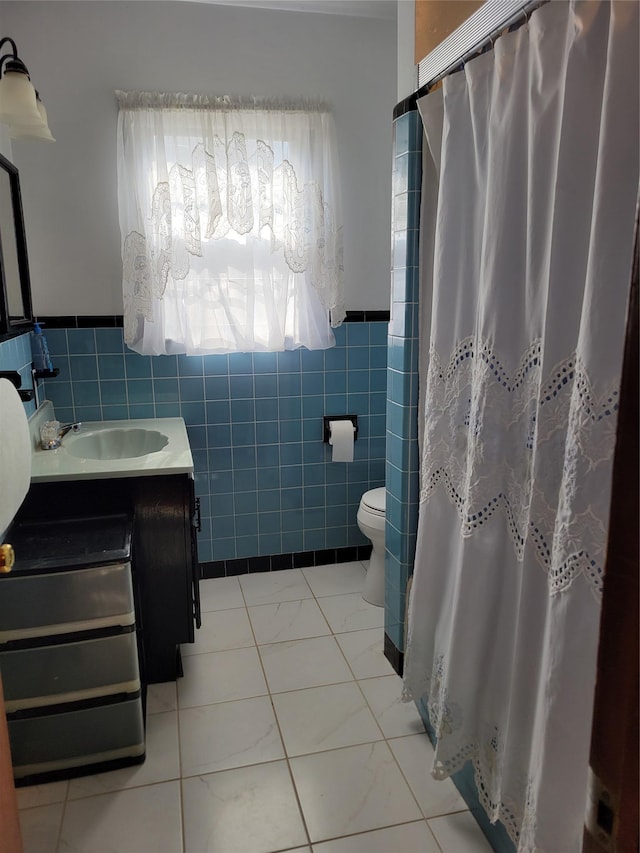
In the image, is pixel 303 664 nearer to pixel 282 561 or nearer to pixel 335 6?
pixel 282 561

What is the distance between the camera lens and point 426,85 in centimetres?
171

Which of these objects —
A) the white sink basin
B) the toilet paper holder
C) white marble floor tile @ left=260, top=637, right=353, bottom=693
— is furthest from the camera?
the toilet paper holder

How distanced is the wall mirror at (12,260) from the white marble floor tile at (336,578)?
1737 mm

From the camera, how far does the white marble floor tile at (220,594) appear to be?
2.79 metres

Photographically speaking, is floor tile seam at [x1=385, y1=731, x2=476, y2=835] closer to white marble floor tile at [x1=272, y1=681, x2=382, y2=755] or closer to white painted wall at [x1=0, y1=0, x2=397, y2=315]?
white marble floor tile at [x1=272, y1=681, x2=382, y2=755]

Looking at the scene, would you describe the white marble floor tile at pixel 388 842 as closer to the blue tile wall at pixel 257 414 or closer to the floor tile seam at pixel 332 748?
the floor tile seam at pixel 332 748

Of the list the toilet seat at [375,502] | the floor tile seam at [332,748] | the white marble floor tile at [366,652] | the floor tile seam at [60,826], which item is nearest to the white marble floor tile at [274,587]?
the white marble floor tile at [366,652]

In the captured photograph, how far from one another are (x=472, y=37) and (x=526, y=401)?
0.86m

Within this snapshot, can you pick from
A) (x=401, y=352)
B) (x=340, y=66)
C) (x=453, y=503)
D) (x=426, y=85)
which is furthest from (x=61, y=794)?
(x=340, y=66)

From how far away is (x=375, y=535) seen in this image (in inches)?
106

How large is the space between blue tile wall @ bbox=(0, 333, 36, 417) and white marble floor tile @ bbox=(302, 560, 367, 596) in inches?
59.8

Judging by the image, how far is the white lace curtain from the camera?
257cm

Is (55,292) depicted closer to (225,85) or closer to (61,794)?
(225,85)

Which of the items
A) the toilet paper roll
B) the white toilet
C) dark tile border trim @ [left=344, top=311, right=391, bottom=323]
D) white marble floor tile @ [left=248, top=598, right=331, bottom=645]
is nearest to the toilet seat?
the white toilet
